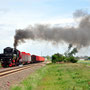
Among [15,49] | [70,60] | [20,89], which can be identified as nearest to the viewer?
[20,89]

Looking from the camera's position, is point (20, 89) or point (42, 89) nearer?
point (20, 89)

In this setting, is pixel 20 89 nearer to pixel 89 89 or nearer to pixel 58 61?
pixel 89 89

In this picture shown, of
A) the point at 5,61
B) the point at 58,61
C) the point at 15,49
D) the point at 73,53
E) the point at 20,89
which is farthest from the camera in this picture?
the point at 73,53

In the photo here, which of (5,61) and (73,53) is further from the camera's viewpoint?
(73,53)

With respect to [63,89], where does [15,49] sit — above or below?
above

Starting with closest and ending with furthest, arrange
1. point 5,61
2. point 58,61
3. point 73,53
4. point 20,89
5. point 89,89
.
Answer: point 20,89 → point 89,89 → point 5,61 → point 58,61 → point 73,53

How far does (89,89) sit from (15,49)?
29.5 metres

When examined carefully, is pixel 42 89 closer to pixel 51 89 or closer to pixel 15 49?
pixel 51 89

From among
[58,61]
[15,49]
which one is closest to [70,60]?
[58,61]

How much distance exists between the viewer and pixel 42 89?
45.7 feet

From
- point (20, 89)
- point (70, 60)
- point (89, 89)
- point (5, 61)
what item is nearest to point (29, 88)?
point (20, 89)

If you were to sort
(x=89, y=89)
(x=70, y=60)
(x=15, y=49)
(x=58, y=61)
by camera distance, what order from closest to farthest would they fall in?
(x=89, y=89)
(x=15, y=49)
(x=58, y=61)
(x=70, y=60)

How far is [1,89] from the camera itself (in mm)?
13055

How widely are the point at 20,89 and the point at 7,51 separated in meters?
28.3
